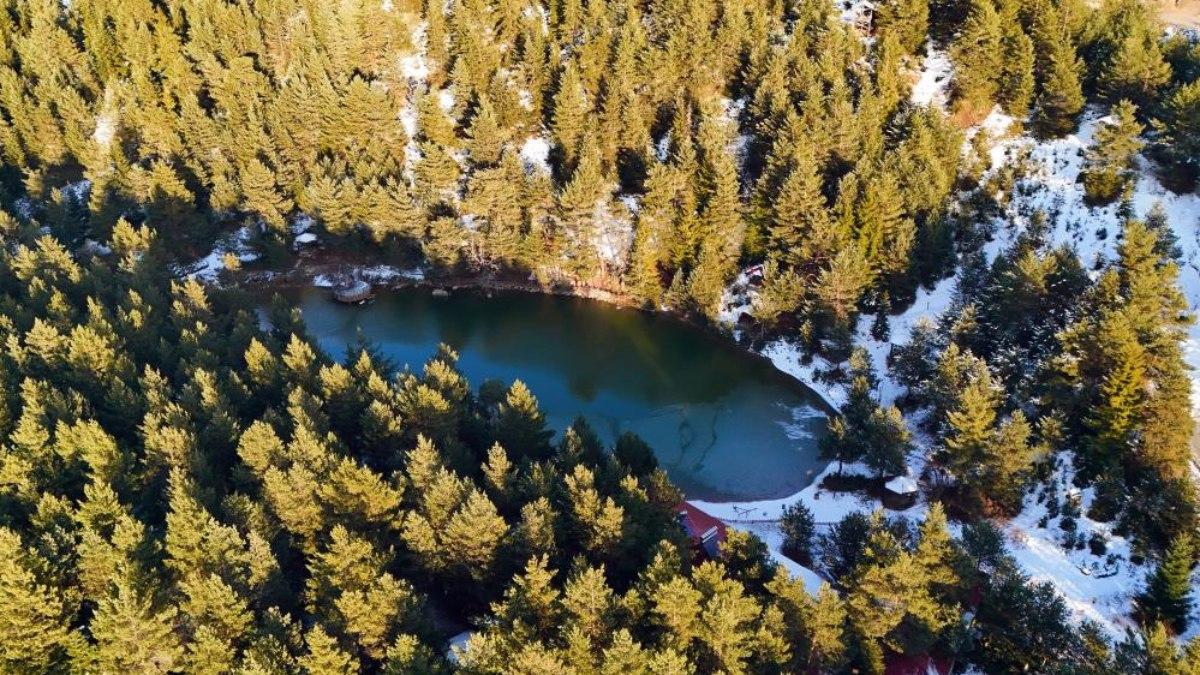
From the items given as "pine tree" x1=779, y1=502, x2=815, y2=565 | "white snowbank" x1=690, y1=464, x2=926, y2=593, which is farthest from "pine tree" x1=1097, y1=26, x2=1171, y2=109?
"pine tree" x1=779, y1=502, x2=815, y2=565

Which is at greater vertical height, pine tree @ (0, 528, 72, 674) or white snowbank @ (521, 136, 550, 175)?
white snowbank @ (521, 136, 550, 175)

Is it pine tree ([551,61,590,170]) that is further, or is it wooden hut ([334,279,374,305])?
pine tree ([551,61,590,170])

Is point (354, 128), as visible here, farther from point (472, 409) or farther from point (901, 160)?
point (901, 160)

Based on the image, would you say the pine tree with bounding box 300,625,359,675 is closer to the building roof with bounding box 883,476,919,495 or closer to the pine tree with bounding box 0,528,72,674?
the pine tree with bounding box 0,528,72,674

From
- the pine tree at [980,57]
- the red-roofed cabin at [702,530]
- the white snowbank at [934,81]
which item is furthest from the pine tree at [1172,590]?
the white snowbank at [934,81]

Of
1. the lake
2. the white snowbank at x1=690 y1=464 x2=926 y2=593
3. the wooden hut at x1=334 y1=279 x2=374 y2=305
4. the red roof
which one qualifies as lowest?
the wooden hut at x1=334 y1=279 x2=374 y2=305

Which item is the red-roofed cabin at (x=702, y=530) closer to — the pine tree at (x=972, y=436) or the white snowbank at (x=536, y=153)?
the pine tree at (x=972, y=436)
